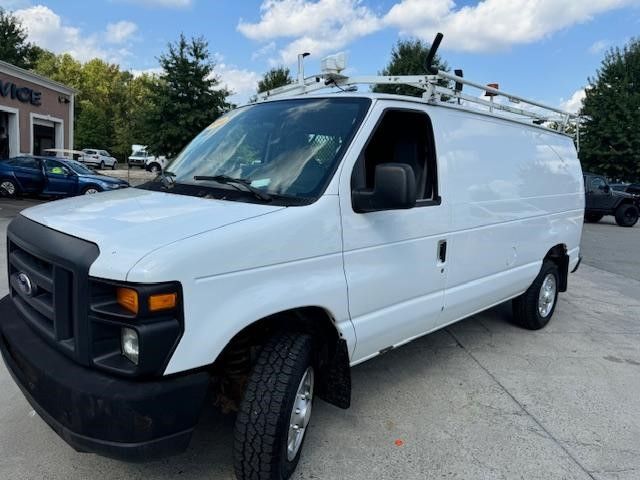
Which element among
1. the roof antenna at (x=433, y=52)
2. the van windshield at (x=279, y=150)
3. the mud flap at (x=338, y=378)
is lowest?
the mud flap at (x=338, y=378)

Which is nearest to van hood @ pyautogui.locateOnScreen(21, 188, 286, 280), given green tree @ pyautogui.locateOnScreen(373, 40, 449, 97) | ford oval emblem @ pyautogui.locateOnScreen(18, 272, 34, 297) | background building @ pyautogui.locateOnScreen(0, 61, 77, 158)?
ford oval emblem @ pyautogui.locateOnScreen(18, 272, 34, 297)

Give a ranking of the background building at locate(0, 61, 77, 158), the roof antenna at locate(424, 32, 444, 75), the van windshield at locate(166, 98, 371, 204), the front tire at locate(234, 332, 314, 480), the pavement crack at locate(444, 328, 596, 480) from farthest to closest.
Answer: the background building at locate(0, 61, 77, 158)
the roof antenna at locate(424, 32, 444, 75)
the pavement crack at locate(444, 328, 596, 480)
the van windshield at locate(166, 98, 371, 204)
the front tire at locate(234, 332, 314, 480)

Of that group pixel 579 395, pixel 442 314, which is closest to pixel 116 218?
pixel 442 314

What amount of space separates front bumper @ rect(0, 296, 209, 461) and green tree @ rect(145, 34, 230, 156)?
64.2 ft

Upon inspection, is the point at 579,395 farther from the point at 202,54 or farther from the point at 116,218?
the point at 202,54

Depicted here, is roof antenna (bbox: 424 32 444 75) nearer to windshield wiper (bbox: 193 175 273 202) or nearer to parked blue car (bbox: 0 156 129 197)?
windshield wiper (bbox: 193 175 273 202)

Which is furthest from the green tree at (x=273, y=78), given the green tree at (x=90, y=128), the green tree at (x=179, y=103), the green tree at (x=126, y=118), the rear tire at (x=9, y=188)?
the green tree at (x=90, y=128)

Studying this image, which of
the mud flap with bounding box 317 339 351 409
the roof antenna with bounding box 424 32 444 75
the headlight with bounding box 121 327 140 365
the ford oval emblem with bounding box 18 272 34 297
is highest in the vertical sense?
the roof antenna with bounding box 424 32 444 75

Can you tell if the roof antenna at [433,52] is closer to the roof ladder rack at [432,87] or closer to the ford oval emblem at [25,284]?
the roof ladder rack at [432,87]

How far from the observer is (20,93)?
22.9 m

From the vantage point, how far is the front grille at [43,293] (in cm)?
230

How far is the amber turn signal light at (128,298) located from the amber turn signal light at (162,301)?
6 cm

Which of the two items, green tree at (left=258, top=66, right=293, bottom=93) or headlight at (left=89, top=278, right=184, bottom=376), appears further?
green tree at (left=258, top=66, right=293, bottom=93)

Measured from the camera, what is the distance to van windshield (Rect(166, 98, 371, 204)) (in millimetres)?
2941
